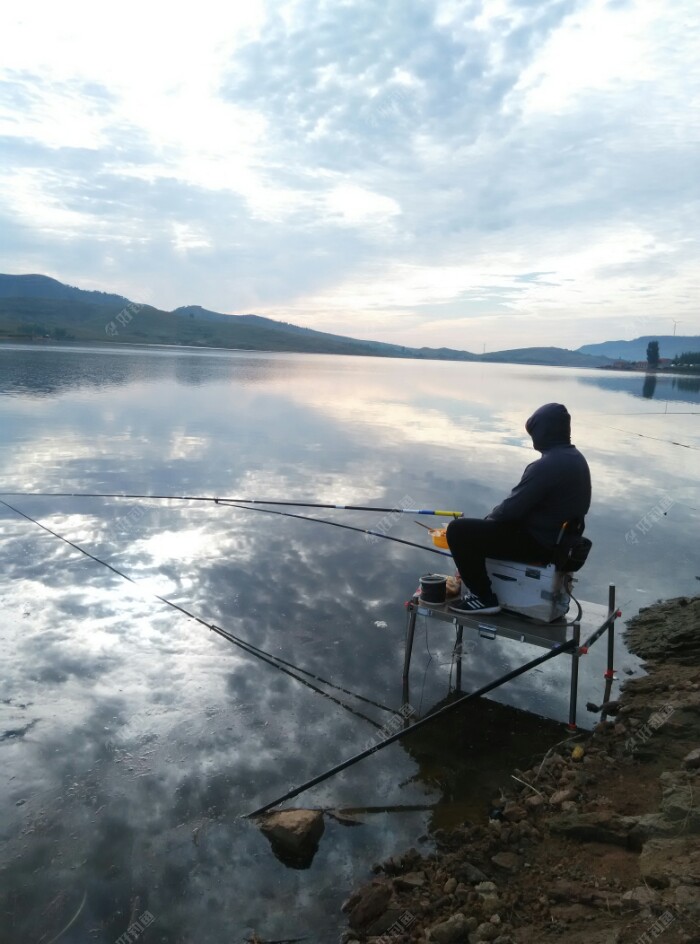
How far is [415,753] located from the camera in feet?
18.5

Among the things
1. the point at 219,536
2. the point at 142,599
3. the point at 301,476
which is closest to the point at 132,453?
the point at 301,476

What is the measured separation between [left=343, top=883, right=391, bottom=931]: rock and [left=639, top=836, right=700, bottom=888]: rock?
150cm

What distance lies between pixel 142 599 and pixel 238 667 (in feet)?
6.96

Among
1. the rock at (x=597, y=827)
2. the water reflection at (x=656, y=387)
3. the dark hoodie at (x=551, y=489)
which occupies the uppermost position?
the water reflection at (x=656, y=387)

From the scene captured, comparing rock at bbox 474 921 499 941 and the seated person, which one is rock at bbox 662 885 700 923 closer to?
rock at bbox 474 921 499 941

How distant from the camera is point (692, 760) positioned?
15.4ft

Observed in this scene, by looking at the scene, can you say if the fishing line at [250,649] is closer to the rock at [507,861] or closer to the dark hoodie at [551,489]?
the rock at [507,861]

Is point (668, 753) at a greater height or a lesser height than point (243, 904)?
greater

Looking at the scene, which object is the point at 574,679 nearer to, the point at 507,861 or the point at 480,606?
the point at 480,606

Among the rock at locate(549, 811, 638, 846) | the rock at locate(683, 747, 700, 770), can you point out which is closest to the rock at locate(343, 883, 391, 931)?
the rock at locate(549, 811, 638, 846)

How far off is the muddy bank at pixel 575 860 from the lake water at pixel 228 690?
0.91 ft

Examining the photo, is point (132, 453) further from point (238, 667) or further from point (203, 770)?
point (203, 770)

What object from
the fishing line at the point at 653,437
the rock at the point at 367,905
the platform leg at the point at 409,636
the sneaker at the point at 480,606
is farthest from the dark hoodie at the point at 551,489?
the fishing line at the point at 653,437

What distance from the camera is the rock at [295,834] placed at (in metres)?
4.38
